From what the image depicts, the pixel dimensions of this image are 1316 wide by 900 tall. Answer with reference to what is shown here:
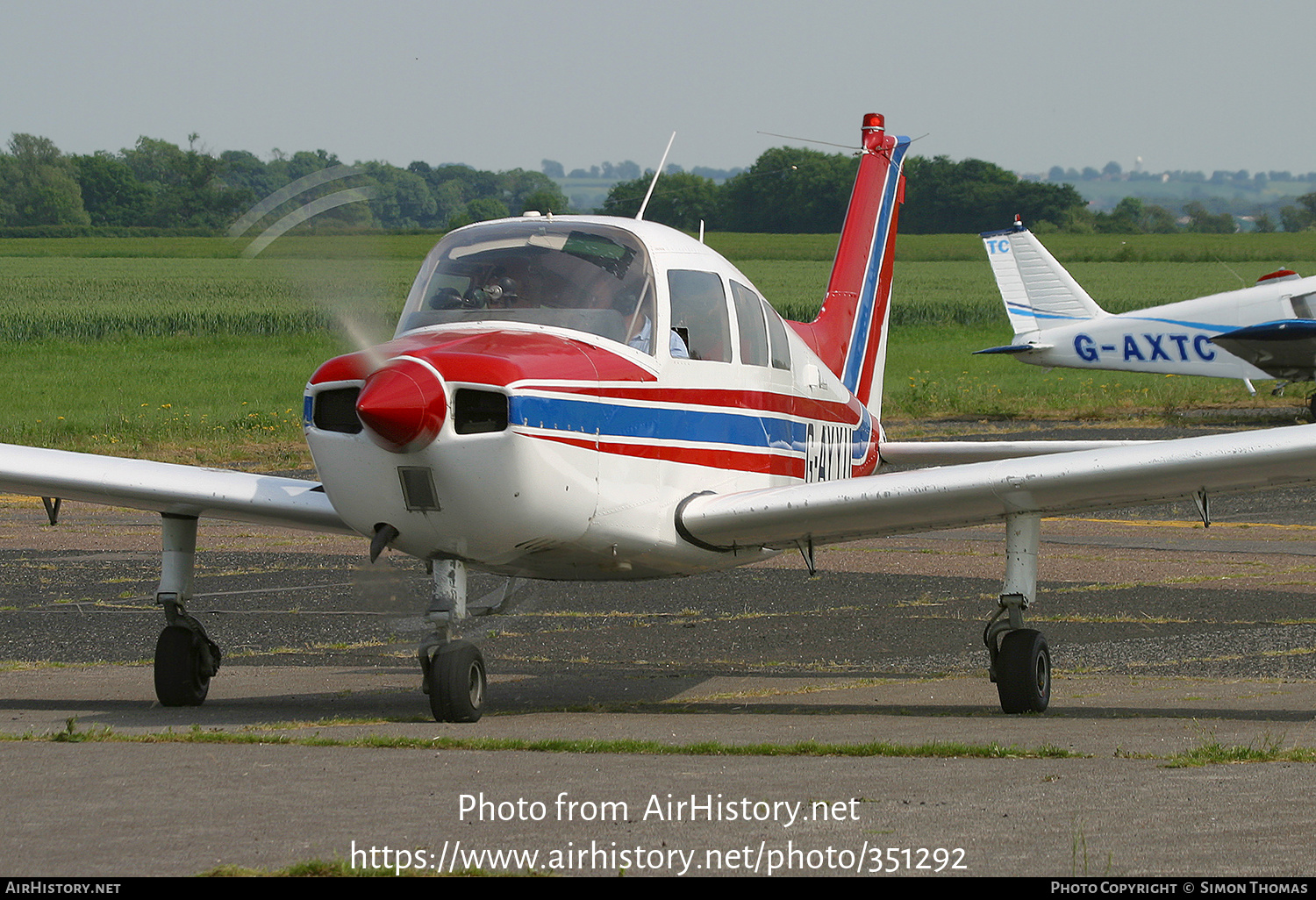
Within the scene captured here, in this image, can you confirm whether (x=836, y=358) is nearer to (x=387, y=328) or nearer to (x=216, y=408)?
(x=387, y=328)

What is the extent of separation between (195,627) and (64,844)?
4255 millimetres

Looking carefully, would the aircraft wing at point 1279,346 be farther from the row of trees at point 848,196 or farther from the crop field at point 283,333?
the row of trees at point 848,196

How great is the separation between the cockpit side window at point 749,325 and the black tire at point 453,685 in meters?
2.51

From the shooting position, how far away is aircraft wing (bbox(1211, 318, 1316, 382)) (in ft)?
93.5

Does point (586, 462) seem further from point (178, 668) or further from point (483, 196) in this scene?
point (483, 196)

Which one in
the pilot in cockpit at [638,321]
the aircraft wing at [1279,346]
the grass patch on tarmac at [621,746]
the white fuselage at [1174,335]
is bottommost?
the grass patch on tarmac at [621,746]

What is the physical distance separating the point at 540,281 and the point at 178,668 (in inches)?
122

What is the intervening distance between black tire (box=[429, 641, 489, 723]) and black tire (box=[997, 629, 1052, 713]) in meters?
2.82

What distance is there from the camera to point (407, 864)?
405 cm

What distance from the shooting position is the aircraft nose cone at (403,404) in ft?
19.7

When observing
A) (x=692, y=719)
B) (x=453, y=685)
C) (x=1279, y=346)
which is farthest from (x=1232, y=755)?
(x=1279, y=346)

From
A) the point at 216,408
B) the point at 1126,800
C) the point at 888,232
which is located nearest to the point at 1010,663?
the point at 1126,800

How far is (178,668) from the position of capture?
822 cm

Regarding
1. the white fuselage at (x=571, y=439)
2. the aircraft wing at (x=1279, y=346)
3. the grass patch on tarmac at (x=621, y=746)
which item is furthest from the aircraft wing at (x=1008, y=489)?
the aircraft wing at (x=1279, y=346)
